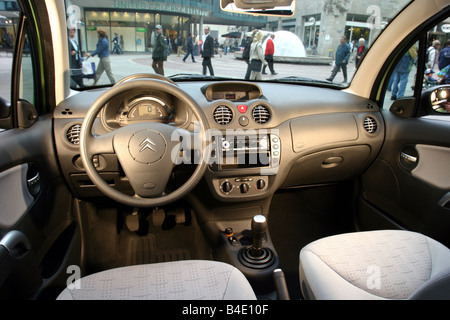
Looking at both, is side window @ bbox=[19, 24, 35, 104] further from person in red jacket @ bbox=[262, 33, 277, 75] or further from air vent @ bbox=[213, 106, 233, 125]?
person in red jacket @ bbox=[262, 33, 277, 75]

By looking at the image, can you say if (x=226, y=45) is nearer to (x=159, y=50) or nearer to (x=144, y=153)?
(x=159, y=50)

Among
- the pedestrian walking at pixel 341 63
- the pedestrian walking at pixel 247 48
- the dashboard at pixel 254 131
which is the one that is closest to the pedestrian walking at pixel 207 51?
the pedestrian walking at pixel 247 48

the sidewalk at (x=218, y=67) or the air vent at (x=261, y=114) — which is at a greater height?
the sidewalk at (x=218, y=67)

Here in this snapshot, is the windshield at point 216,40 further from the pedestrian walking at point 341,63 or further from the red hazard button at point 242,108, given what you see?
the red hazard button at point 242,108

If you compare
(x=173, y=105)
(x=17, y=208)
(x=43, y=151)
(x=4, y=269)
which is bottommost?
(x=4, y=269)

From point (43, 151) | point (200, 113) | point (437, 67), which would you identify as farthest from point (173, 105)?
point (437, 67)

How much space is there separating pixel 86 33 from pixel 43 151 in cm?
113

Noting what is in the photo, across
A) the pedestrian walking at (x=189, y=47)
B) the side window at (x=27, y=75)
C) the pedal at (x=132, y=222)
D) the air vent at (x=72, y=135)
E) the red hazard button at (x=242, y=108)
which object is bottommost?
the pedal at (x=132, y=222)

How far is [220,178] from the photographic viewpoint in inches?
83.5

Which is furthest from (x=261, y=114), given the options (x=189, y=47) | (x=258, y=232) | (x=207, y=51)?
(x=189, y=47)

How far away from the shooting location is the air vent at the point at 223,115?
2.01m

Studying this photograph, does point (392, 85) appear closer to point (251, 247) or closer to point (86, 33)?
point (251, 247)

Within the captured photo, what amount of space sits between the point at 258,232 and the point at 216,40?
221 centimetres
